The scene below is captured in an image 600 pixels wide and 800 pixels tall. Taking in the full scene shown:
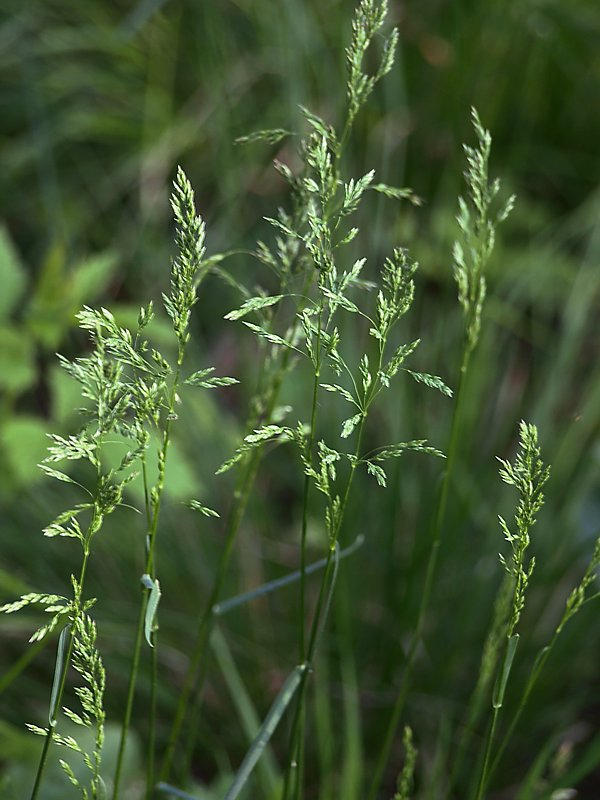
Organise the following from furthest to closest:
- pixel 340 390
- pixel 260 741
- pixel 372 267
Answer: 1. pixel 372 267
2. pixel 260 741
3. pixel 340 390

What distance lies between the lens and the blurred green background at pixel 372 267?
1466mm

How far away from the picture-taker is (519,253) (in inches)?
86.3

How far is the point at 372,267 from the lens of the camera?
187 centimetres

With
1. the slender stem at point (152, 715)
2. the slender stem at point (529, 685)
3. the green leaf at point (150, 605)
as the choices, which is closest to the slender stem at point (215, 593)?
the slender stem at point (152, 715)

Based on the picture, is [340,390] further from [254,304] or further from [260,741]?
[260,741]

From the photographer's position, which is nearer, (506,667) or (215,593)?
(506,667)

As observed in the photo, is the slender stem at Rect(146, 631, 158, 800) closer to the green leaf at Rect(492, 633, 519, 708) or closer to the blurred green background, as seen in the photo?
the green leaf at Rect(492, 633, 519, 708)

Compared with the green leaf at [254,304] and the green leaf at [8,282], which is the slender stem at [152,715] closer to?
the green leaf at [254,304]

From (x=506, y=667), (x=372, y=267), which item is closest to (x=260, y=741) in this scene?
(x=506, y=667)

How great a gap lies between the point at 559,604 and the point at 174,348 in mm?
995

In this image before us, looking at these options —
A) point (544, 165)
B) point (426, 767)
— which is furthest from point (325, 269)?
point (544, 165)

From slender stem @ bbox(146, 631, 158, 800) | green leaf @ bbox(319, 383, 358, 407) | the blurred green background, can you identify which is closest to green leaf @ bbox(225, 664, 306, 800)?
slender stem @ bbox(146, 631, 158, 800)

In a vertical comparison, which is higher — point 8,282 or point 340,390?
point 340,390

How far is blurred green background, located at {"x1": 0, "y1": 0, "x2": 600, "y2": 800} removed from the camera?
4.81 ft
